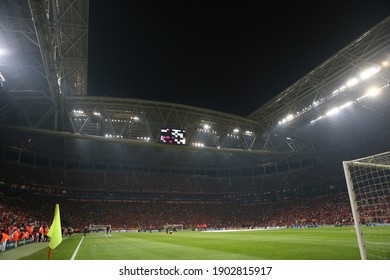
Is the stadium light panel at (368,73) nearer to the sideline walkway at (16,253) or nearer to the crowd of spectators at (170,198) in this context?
the crowd of spectators at (170,198)

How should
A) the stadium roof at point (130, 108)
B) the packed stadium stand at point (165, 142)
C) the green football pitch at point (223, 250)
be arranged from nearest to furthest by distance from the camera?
the green football pitch at point (223, 250) → the stadium roof at point (130, 108) → the packed stadium stand at point (165, 142)

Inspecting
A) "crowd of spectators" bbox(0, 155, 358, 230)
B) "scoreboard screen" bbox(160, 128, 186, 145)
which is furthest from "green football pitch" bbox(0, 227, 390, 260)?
"crowd of spectators" bbox(0, 155, 358, 230)

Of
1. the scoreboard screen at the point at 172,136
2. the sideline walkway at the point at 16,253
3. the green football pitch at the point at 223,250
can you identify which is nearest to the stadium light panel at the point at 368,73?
the green football pitch at the point at 223,250

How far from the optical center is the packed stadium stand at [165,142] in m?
21.2

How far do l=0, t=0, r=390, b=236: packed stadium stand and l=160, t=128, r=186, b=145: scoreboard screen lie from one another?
4.2 inches

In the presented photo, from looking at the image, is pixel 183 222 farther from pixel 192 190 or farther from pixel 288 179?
pixel 288 179

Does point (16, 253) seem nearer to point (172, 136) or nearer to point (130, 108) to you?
point (172, 136)

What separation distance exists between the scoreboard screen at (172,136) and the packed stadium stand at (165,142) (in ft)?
0.35

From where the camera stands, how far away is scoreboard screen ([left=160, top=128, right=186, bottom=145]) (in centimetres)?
2726

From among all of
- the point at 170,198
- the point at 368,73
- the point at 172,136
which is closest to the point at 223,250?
the point at 172,136

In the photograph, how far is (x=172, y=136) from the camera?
27.5 m
